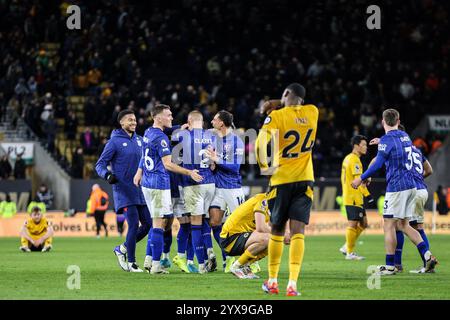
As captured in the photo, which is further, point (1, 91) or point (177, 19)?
point (177, 19)

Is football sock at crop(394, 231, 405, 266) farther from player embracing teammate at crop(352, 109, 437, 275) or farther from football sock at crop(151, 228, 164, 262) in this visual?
football sock at crop(151, 228, 164, 262)

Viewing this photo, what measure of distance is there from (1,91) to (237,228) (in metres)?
23.7

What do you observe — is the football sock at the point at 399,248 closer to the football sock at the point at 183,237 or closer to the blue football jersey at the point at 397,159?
the blue football jersey at the point at 397,159

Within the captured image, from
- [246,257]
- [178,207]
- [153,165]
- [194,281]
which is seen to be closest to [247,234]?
[246,257]

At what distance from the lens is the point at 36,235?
2327 cm

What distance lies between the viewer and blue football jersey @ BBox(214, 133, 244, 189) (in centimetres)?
1572

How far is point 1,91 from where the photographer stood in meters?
36.2

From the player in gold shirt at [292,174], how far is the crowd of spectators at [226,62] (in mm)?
21851

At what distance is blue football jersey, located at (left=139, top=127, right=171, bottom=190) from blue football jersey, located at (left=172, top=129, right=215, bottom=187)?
2.09 ft

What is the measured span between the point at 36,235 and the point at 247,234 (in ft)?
33.5

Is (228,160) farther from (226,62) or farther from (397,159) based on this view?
(226,62)

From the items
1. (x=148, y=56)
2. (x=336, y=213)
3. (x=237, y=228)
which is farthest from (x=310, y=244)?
(x=148, y=56)
